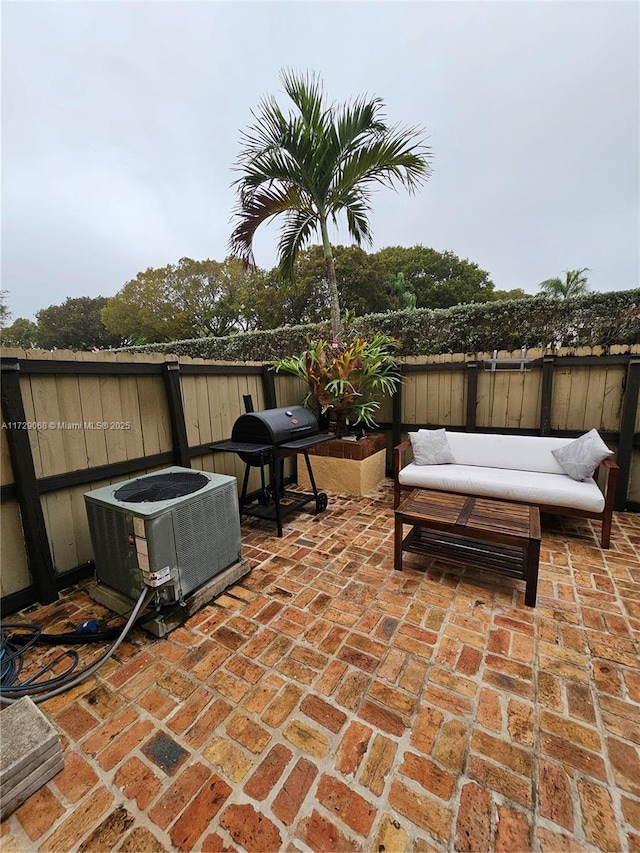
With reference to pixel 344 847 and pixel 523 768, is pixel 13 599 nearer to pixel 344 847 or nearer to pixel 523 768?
pixel 344 847

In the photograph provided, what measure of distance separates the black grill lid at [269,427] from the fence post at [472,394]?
215 centimetres

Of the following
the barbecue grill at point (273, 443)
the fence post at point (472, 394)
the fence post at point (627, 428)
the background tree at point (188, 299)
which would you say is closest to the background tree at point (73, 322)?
the background tree at point (188, 299)

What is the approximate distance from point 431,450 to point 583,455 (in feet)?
4.37

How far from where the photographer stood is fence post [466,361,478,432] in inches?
160

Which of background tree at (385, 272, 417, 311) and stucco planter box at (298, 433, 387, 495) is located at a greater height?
background tree at (385, 272, 417, 311)

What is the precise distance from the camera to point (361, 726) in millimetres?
1374

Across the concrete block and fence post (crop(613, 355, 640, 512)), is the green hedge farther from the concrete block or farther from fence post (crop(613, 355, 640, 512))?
the concrete block

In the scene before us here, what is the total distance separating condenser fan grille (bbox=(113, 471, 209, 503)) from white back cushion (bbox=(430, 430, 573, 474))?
2772 mm

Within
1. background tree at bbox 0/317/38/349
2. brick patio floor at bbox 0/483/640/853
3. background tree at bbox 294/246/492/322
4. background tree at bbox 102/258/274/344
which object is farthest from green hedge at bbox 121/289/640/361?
background tree at bbox 0/317/38/349

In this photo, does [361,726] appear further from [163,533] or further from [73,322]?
[73,322]

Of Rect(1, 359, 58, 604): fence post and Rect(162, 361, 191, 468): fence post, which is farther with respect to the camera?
Rect(162, 361, 191, 468): fence post

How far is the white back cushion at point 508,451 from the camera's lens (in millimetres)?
3322

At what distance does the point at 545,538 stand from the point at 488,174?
37.5 feet

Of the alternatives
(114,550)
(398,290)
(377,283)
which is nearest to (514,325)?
(114,550)
